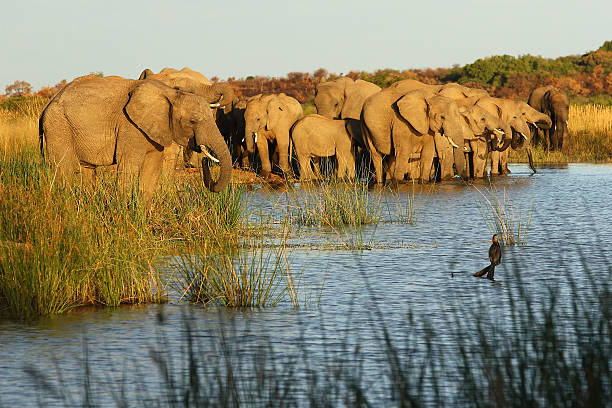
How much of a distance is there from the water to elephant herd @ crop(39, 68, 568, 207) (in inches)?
74.8

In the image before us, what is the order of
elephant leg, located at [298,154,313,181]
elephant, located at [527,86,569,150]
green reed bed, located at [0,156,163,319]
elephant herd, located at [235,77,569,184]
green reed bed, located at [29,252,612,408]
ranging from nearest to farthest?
green reed bed, located at [29,252,612,408] < green reed bed, located at [0,156,163,319] < elephant herd, located at [235,77,569,184] < elephant leg, located at [298,154,313,181] < elephant, located at [527,86,569,150]

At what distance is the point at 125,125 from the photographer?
11.8m

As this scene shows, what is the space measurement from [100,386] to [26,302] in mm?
1986

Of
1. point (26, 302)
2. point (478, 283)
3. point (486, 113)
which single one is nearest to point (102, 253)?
point (26, 302)

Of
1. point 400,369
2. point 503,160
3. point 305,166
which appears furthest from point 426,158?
point 400,369

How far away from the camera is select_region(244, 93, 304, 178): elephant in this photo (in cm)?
2347

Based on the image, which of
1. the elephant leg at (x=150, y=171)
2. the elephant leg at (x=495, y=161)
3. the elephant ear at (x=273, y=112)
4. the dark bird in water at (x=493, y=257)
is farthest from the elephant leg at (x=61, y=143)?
the elephant leg at (x=495, y=161)

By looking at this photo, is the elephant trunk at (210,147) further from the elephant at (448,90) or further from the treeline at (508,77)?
the treeline at (508,77)

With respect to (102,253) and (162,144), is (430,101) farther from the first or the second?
Result: (102,253)

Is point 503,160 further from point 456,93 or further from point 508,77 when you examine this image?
point 508,77

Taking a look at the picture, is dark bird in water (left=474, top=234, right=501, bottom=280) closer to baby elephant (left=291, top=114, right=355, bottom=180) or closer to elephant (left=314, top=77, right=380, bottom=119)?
baby elephant (left=291, top=114, right=355, bottom=180)

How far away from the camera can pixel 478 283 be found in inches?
364

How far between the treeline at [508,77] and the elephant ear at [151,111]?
148ft

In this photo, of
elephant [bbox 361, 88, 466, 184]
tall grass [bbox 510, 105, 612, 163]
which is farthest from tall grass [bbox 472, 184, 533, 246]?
tall grass [bbox 510, 105, 612, 163]
